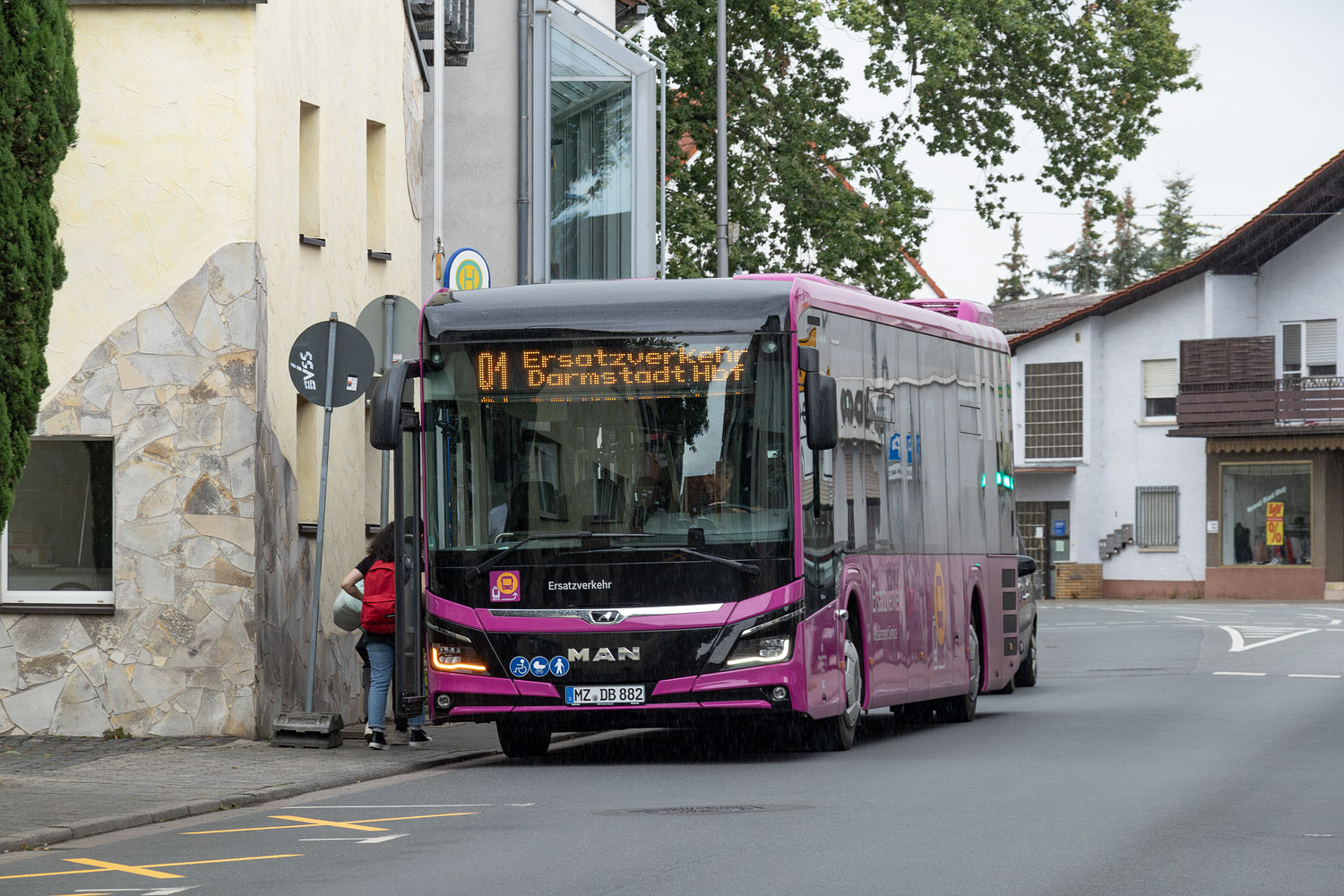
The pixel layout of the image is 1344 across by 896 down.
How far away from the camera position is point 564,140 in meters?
28.7

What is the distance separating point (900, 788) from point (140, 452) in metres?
6.68

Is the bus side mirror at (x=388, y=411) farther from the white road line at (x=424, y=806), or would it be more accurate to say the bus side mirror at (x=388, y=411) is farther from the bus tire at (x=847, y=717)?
the bus tire at (x=847, y=717)

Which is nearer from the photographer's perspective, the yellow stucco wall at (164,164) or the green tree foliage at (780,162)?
the yellow stucco wall at (164,164)

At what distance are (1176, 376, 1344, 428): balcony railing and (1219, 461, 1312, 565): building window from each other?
1392mm

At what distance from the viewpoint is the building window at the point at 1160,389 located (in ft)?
189

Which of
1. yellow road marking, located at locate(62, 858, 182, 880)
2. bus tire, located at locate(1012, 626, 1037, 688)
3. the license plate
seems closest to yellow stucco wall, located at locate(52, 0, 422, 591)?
the license plate

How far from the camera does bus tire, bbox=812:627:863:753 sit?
1439 centimetres

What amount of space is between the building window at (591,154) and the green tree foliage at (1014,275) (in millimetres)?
72155

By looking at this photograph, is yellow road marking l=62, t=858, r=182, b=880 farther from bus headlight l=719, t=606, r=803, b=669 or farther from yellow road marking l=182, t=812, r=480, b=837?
bus headlight l=719, t=606, r=803, b=669

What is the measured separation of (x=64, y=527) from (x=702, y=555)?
537 cm

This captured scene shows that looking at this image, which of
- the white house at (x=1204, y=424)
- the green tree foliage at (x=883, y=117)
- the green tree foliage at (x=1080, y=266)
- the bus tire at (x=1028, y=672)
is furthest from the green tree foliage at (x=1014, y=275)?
the bus tire at (x=1028, y=672)

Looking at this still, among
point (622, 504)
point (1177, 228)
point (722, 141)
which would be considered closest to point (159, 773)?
point (622, 504)

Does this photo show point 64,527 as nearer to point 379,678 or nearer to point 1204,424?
point 379,678

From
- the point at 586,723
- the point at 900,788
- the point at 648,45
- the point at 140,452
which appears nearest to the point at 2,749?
the point at 140,452
